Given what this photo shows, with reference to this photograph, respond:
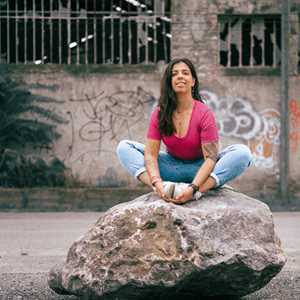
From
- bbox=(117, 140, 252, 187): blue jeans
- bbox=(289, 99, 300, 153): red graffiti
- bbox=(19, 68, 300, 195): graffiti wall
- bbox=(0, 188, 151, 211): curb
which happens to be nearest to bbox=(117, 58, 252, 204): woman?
bbox=(117, 140, 252, 187): blue jeans

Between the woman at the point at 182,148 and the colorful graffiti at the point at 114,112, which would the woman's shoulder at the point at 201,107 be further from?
the colorful graffiti at the point at 114,112

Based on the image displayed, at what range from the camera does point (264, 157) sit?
55.2ft

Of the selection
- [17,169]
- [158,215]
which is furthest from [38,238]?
[158,215]

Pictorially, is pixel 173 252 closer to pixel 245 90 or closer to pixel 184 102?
pixel 184 102

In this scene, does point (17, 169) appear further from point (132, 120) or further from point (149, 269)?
point (149, 269)

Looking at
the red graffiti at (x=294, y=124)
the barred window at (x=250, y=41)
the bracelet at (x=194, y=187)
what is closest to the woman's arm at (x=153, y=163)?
the bracelet at (x=194, y=187)

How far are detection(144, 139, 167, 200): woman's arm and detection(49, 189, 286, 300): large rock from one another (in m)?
0.14

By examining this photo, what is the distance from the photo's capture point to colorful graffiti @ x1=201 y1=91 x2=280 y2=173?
1684 centimetres

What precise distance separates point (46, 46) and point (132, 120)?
6.99ft

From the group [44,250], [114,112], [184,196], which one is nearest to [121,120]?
[114,112]

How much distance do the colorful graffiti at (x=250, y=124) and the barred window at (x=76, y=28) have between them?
1.40 meters

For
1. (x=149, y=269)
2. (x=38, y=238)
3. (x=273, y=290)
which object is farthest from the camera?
(x=38, y=238)

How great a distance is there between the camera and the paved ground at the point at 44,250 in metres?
7.53

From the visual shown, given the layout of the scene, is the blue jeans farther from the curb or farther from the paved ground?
the curb
